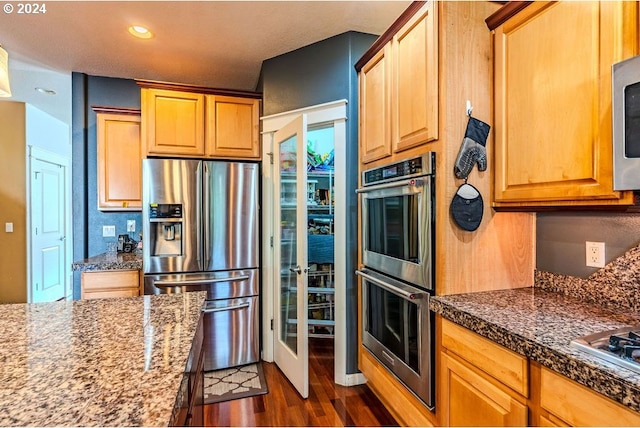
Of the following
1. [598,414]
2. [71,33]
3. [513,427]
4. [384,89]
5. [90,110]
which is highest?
[71,33]

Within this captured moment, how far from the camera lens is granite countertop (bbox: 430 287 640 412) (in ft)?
2.89

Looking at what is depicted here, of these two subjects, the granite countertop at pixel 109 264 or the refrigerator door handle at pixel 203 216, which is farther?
the refrigerator door handle at pixel 203 216

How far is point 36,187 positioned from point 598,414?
19.8 feet

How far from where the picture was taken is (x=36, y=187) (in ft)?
15.2

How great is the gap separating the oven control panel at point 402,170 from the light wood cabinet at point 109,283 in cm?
202

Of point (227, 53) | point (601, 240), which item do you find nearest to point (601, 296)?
point (601, 240)

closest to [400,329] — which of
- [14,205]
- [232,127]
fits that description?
[232,127]

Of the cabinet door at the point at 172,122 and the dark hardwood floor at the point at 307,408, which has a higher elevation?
the cabinet door at the point at 172,122

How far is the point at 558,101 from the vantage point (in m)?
1.35

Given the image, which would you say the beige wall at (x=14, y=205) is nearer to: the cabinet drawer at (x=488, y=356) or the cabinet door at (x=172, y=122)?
the cabinet door at (x=172, y=122)

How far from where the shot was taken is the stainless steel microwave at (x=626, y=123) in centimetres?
105

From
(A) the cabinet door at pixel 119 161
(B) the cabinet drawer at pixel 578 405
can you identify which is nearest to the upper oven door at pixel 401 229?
(B) the cabinet drawer at pixel 578 405

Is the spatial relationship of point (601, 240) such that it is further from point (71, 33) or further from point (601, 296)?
point (71, 33)

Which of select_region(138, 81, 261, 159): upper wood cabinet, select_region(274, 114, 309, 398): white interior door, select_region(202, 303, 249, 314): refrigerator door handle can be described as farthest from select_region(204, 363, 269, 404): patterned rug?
select_region(138, 81, 261, 159): upper wood cabinet
